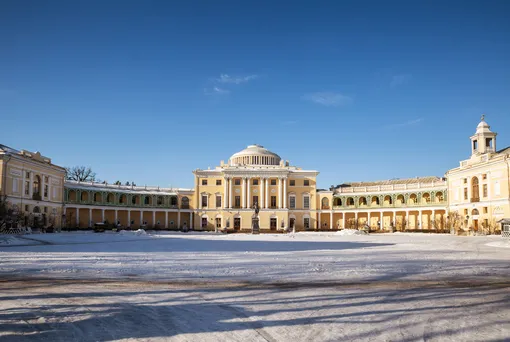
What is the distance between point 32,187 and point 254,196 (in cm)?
4062

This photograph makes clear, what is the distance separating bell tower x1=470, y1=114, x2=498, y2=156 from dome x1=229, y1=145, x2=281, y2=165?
39.1 meters

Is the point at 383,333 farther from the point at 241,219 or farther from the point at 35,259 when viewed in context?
the point at 241,219

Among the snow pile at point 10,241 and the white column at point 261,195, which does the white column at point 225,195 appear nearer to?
the white column at point 261,195

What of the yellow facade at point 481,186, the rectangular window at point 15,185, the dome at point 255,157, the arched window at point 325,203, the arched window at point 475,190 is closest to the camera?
the rectangular window at point 15,185

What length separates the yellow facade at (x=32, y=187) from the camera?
50250 mm

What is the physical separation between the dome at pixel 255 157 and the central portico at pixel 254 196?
14.9ft

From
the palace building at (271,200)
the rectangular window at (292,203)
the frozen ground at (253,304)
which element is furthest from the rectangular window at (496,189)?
the frozen ground at (253,304)

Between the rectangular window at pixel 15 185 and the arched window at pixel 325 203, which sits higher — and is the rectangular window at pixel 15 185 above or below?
above

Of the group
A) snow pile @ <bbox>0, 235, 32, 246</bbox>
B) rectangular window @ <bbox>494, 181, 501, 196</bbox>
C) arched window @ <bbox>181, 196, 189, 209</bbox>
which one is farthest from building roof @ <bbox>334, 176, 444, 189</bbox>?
snow pile @ <bbox>0, 235, 32, 246</bbox>

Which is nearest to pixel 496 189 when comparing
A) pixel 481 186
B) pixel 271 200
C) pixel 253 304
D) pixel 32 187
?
pixel 481 186

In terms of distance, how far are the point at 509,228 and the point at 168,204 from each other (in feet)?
190

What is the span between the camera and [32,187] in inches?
2197

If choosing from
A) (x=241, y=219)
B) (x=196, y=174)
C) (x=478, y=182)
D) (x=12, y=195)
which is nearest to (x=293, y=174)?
(x=241, y=219)

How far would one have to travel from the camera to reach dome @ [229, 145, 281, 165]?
299 feet
